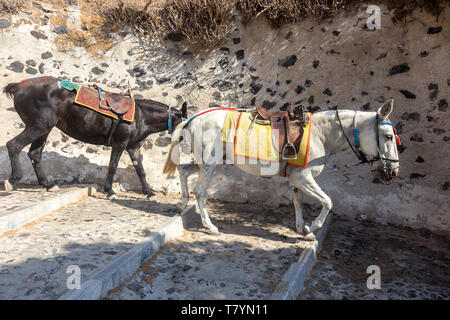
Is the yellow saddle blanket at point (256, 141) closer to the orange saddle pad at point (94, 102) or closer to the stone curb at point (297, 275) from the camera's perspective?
the stone curb at point (297, 275)

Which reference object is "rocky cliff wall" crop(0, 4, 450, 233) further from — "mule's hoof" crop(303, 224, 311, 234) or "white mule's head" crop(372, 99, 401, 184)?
"white mule's head" crop(372, 99, 401, 184)

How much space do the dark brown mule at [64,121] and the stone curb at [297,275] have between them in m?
2.92

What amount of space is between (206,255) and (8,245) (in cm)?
216

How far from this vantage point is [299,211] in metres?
4.61

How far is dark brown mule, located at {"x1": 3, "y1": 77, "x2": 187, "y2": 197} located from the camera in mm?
5102

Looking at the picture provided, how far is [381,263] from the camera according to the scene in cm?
399

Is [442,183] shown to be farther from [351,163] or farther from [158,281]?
[158,281]

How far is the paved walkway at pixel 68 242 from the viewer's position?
2.88 meters

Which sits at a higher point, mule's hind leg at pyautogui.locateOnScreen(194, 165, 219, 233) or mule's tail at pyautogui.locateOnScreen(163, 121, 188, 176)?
mule's tail at pyautogui.locateOnScreen(163, 121, 188, 176)

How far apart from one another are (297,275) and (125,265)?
5.51 feet

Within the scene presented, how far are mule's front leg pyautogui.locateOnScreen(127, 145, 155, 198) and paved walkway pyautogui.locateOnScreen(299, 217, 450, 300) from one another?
3.17 m

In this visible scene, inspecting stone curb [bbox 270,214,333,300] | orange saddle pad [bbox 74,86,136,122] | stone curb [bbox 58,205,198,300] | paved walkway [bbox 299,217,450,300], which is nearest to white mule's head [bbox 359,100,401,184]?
paved walkway [bbox 299,217,450,300]

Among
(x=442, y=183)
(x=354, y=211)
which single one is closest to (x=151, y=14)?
(x=354, y=211)

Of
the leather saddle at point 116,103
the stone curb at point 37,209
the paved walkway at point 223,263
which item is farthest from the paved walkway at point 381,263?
the leather saddle at point 116,103
